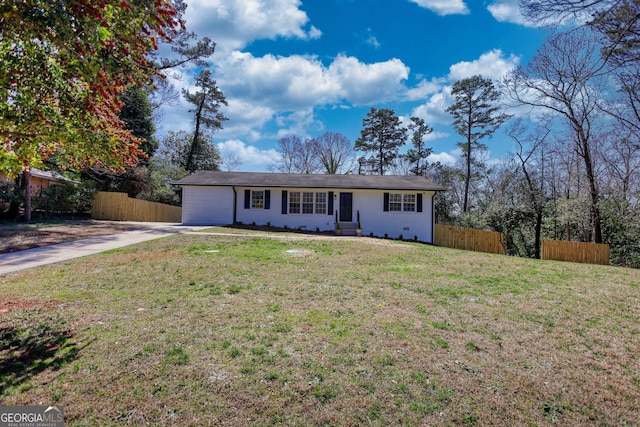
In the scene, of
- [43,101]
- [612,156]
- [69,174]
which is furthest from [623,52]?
[69,174]

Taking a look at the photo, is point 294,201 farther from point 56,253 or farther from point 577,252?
point 577,252

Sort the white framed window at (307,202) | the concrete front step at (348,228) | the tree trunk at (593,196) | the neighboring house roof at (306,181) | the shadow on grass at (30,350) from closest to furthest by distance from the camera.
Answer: the shadow on grass at (30,350) → the tree trunk at (593,196) → the concrete front step at (348,228) → the neighboring house roof at (306,181) → the white framed window at (307,202)

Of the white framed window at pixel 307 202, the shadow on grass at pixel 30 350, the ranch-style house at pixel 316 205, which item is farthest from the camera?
the white framed window at pixel 307 202

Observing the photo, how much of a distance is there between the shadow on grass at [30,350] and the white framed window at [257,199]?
14.1 meters

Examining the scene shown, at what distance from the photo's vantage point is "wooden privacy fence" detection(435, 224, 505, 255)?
16188mm

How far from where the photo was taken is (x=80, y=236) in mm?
12117

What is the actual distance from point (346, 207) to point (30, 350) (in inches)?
606

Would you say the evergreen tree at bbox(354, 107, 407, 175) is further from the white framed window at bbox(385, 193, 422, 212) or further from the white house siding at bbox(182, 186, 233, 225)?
the white house siding at bbox(182, 186, 233, 225)

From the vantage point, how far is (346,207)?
1803 centimetres

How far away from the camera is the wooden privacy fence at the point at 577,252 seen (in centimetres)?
1291

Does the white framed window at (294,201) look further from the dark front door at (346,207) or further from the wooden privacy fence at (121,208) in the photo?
the wooden privacy fence at (121,208)

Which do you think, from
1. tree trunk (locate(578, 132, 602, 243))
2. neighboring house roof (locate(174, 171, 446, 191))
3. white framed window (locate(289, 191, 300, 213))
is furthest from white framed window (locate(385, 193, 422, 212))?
tree trunk (locate(578, 132, 602, 243))

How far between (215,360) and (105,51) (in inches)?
139

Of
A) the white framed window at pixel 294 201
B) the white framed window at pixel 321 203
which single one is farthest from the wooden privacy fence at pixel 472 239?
the white framed window at pixel 294 201
